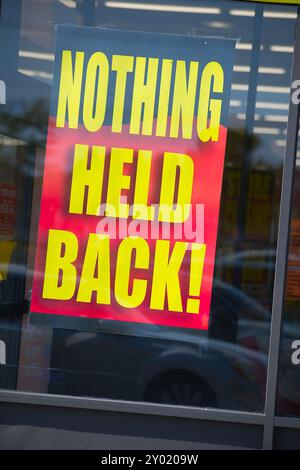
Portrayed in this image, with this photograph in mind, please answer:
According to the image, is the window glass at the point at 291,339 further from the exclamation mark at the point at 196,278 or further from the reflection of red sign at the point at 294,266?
the exclamation mark at the point at 196,278

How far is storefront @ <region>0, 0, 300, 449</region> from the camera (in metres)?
4.97

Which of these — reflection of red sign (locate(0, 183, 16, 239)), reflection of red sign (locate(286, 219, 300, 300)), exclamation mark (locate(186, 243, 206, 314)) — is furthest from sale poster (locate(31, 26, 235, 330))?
reflection of red sign (locate(286, 219, 300, 300))

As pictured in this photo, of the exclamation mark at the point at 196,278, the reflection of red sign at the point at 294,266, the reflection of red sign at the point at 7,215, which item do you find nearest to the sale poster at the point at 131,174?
the exclamation mark at the point at 196,278

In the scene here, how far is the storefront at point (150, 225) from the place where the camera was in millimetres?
4973

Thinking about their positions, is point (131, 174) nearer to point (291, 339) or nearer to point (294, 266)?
point (294, 266)

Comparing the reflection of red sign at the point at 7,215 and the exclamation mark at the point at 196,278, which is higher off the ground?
the reflection of red sign at the point at 7,215

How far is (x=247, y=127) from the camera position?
500 cm

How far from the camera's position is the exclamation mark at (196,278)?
5.01m

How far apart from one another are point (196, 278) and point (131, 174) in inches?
30.4

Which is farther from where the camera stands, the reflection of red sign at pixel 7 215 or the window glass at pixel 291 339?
the reflection of red sign at pixel 7 215

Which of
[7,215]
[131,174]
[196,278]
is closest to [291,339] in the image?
[196,278]

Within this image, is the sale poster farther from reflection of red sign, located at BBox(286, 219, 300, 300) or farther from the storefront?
reflection of red sign, located at BBox(286, 219, 300, 300)
